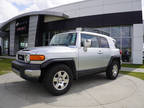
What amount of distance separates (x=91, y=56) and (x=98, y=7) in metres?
11.7

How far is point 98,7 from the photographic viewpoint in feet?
43.8

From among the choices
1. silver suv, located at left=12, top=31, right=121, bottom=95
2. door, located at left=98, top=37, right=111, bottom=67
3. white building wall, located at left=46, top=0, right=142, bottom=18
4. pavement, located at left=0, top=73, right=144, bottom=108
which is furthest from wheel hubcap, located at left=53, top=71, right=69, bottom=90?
white building wall, located at left=46, top=0, right=142, bottom=18

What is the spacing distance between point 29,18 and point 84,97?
17.6 m

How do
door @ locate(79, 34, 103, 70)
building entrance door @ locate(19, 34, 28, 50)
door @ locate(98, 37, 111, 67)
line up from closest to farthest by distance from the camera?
1. door @ locate(79, 34, 103, 70)
2. door @ locate(98, 37, 111, 67)
3. building entrance door @ locate(19, 34, 28, 50)

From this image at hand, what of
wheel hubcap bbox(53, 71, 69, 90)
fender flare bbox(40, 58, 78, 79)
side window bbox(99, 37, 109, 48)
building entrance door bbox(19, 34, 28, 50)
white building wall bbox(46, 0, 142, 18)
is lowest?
wheel hubcap bbox(53, 71, 69, 90)

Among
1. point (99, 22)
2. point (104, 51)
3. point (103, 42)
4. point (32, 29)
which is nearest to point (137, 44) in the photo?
point (99, 22)

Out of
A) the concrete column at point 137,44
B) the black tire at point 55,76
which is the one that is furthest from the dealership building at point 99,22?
the black tire at point 55,76

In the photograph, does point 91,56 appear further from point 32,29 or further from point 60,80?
point 32,29

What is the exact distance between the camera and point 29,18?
17.2 metres

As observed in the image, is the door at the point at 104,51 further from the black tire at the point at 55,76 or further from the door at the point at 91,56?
the black tire at the point at 55,76

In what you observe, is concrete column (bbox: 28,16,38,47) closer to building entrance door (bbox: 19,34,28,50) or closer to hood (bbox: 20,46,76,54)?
building entrance door (bbox: 19,34,28,50)

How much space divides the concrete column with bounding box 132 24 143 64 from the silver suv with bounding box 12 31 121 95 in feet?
28.9

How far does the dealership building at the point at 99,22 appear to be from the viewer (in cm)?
1148

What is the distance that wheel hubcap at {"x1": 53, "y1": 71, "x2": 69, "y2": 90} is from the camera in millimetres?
3006
